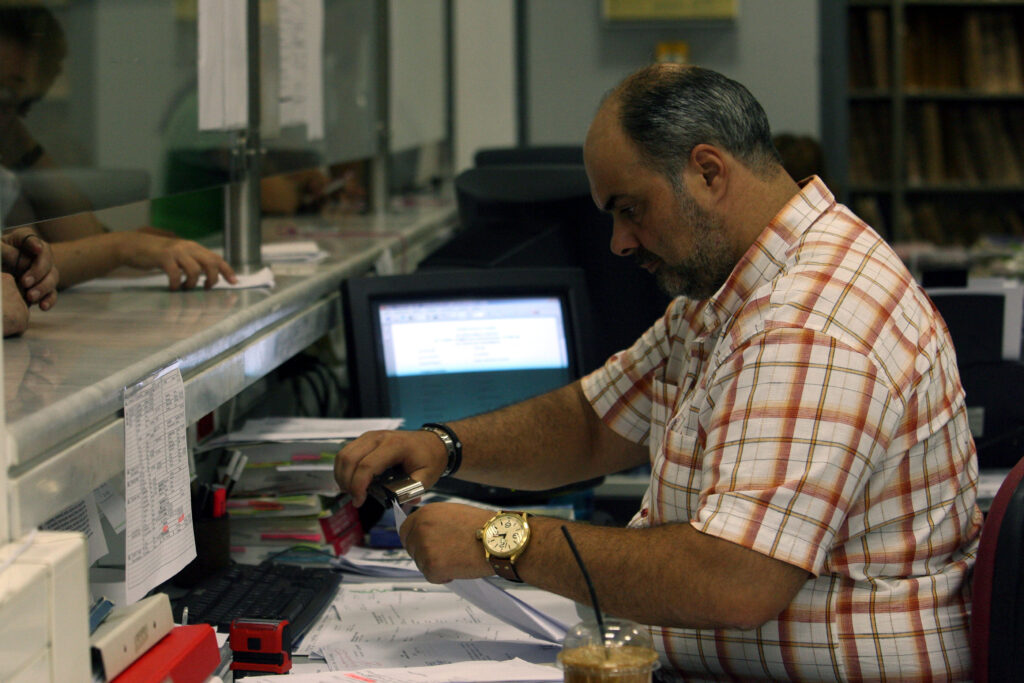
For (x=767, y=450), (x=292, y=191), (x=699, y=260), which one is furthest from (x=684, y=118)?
(x=292, y=191)

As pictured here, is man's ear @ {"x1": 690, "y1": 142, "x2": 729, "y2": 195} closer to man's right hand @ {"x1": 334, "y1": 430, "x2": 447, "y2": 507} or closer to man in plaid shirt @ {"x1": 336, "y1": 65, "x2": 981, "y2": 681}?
man in plaid shirt @ {"x1": 336, "y1": 65, "x2": 981, "y2": 681}

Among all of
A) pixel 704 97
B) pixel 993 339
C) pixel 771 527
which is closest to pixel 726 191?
pixel 704 97

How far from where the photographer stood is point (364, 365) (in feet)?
5.82

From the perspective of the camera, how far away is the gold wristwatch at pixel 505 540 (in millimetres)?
1190

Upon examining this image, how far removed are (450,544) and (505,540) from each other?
68mm

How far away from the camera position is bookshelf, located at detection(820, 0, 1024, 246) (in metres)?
5.18

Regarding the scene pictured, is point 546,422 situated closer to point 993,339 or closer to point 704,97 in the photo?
point 704,97

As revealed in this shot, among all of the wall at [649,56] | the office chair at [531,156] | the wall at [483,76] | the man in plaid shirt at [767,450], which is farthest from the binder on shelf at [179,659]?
the wall at [483,76]

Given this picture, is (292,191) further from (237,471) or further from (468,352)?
(237,471)

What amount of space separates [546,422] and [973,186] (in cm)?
428

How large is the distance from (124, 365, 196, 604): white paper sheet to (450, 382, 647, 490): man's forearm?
48cm

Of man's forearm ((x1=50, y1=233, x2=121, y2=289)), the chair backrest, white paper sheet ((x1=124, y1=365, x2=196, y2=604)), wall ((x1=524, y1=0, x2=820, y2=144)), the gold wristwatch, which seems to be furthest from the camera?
wall ((x1=524, y1=0, x2=820, y2=144))

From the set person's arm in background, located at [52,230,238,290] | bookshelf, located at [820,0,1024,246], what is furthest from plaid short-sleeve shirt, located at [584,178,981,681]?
bookshelf, located at [820,0,1024,246]

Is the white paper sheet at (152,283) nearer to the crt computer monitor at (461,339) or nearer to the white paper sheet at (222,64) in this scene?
the crt computer monitor at (461,339)
